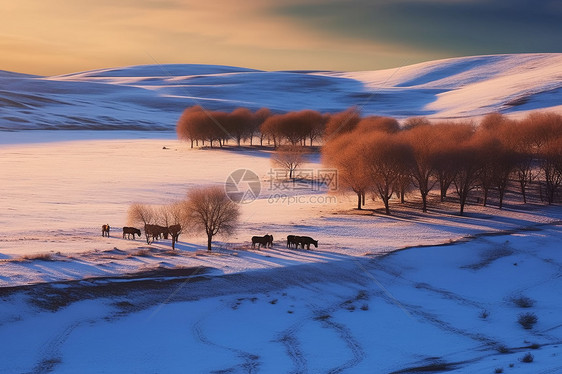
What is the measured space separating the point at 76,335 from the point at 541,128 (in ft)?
222

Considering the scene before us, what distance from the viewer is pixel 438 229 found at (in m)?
50.4

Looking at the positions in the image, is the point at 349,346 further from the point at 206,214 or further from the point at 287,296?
the point at 206,214

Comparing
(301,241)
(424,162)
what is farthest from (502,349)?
(424,162)

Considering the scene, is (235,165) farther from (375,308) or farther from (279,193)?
(375,308)

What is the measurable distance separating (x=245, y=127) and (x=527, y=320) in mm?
103137

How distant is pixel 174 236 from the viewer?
1721 inches

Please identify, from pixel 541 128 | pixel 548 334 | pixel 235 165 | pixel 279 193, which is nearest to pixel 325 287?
pixel 548 334

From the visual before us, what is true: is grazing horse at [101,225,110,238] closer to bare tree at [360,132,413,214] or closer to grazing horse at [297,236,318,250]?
grazing horse at [297,236,318,250]

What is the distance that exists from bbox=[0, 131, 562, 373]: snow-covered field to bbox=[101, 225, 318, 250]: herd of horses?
33.8 inches

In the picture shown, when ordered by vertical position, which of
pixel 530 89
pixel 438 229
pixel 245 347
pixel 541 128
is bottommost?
pixel 245 347

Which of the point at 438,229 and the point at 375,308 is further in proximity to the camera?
the point at 438,229

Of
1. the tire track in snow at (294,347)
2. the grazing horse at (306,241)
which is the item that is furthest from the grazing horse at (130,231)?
the tire track in snow at (294,347)

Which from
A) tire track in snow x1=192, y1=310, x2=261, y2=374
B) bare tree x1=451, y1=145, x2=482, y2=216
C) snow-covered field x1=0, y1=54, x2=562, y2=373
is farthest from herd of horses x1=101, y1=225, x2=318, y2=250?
bare tree x1=451, y1=145, x2=482, y2=216

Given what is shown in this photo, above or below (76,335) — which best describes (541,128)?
above
